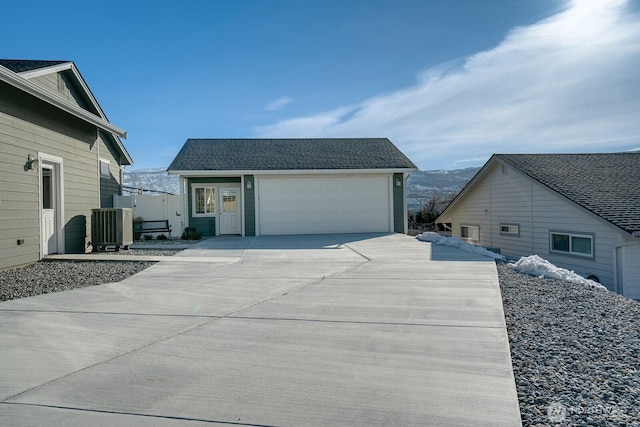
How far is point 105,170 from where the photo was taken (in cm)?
1549

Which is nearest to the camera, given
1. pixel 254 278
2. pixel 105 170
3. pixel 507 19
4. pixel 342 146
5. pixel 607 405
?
pixel 607 405

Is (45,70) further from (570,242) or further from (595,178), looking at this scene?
(595,178)

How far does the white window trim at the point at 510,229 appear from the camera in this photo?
1659 cm

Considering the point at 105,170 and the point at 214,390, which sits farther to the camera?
the point at 105,170

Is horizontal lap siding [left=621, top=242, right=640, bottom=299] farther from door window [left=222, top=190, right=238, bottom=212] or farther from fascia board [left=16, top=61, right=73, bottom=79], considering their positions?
fascia board [left=16, top=61, right=73, bottom=79]

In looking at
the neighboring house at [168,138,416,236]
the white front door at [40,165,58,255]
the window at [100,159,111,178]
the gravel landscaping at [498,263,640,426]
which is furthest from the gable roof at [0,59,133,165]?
the gravel landscaping at [498,263,640,426]

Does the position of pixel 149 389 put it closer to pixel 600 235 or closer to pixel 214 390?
pixel 214 390

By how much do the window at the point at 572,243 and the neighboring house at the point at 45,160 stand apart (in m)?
14.3

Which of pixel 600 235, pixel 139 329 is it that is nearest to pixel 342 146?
pixel 600 235

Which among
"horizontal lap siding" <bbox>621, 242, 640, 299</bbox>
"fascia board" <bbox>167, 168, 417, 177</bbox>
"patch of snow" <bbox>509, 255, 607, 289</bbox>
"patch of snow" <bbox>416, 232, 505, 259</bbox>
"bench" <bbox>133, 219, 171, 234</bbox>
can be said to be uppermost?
"fascia board" <bbox>167, 168, 417, 177</bbox>

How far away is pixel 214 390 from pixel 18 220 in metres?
7.44

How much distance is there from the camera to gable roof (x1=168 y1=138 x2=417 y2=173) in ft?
53.1

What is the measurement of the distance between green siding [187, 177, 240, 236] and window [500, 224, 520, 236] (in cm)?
1131

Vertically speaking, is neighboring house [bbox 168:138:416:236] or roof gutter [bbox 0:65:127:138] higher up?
roof gutter [bbox 0:65:127:138]
